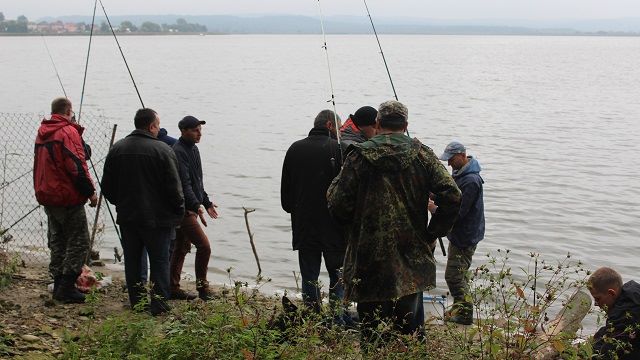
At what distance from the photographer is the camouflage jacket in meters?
5.07

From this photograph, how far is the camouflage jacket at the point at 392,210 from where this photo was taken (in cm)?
507

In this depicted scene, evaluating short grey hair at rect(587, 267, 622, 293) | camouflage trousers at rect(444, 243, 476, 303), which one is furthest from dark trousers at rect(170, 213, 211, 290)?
short grey hair at rect(587, 267, 622, 293)

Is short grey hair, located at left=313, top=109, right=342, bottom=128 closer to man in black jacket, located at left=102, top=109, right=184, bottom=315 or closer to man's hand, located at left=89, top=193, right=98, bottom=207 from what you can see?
man in black jacket, located at left=102, top=109, right=184, bottom=315

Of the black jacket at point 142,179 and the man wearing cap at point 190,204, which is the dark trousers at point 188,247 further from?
the black jacket at point 142,179

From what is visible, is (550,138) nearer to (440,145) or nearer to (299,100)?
(440,145)

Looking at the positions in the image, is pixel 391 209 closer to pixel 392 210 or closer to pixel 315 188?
pixel 392 210

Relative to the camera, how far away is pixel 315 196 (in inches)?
252

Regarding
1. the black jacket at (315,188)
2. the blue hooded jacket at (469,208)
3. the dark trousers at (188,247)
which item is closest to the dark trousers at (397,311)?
the black jacket at (315,188)

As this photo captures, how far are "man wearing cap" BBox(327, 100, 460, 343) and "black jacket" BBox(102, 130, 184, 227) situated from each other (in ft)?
A: 6.70

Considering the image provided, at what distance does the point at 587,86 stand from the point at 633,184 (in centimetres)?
3027

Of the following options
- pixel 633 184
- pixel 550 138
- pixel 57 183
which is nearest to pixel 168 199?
pixel 57 183

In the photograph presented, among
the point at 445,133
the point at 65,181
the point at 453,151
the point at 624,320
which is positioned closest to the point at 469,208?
the point at 453,151

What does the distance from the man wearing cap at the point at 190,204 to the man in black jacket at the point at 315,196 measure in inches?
47.6

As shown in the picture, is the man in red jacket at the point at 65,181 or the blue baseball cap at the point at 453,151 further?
the blue baseball cap at the point at 453,151
